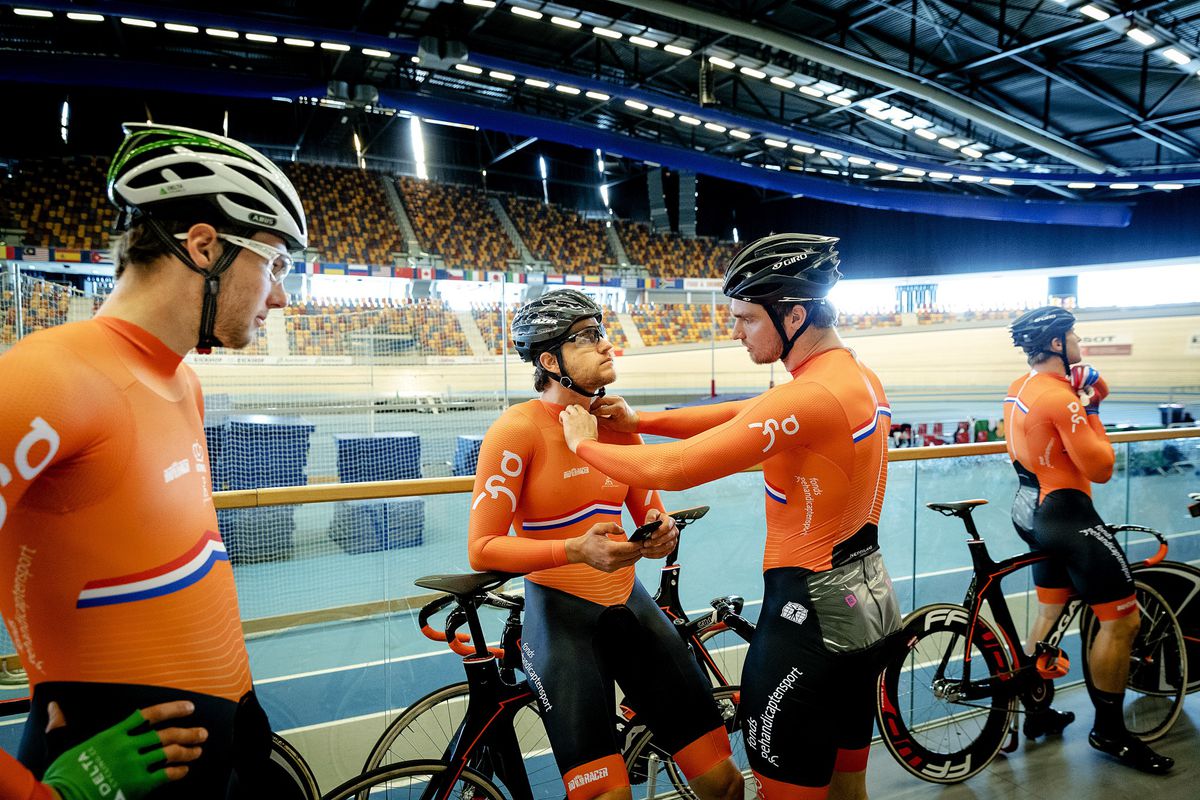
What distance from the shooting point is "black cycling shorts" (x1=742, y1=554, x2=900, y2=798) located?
1.79m

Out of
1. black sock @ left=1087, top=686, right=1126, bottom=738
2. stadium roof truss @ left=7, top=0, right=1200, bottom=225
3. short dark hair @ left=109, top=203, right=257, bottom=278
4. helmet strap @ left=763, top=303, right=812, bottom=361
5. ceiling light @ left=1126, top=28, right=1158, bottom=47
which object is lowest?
black sock @ left=1087, top=686, right=1126, bottom=738

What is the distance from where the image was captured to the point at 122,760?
104cm

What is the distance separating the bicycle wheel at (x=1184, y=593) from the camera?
350 centimetres

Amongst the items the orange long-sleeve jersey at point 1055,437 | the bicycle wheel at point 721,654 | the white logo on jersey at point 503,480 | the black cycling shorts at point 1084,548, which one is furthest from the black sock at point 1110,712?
the white logo on jersey at point 503,480

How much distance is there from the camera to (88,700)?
42.7 inches

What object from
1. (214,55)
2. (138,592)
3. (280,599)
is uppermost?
(214,55)

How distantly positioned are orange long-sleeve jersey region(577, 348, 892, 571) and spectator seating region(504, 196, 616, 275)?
20.8 meters

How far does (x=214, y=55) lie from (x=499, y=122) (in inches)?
269

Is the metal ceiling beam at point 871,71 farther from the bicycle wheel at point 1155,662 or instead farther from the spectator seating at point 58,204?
the spectator seating at point 58,204

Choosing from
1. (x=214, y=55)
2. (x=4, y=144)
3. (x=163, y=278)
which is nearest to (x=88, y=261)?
(x=214, y=55)

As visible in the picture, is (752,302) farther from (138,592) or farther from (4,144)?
(4,144)

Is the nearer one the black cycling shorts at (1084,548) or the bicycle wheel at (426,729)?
the bicycle wheel at (426,729)

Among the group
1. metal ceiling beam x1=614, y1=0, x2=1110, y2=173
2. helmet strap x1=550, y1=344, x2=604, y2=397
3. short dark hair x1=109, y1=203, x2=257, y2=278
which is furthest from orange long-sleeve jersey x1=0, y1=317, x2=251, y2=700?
metal ceiling beam x1=614, y1=0, x2=1110, y2=173

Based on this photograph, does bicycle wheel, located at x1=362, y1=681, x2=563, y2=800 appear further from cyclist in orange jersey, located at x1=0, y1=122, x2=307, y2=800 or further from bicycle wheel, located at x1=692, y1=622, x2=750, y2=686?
cyclist in orange jersey, located at x1=0, y1=122, x2=307, y2=800
